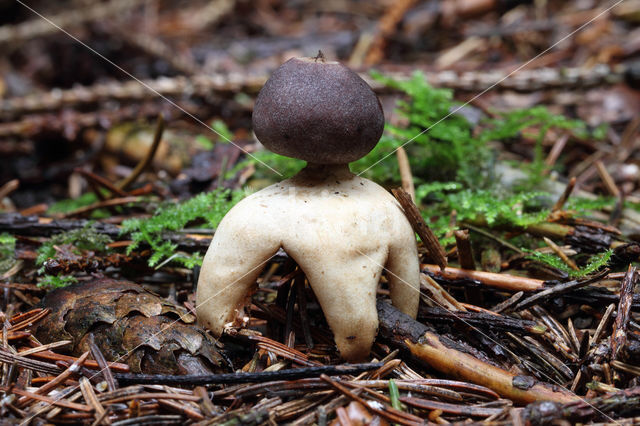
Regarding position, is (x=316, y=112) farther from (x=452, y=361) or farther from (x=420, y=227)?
(x=452, y=361)

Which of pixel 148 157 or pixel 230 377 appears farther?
pixel 148 157

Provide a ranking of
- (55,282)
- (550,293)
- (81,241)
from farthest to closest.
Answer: (81,241) < (55,282) < (550,293)

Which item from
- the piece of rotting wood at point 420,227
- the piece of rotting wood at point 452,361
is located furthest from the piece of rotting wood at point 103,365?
the piece of rotting wood at point 420,227

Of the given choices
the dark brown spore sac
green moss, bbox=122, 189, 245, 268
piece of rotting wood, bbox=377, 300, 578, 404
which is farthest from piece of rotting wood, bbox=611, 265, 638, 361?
green moss, bbox=122, 189, 245, 268

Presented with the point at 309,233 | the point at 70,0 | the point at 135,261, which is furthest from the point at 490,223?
the point at 70,0

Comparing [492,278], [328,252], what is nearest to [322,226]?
[328,252]

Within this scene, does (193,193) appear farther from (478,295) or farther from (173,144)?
(478,295)

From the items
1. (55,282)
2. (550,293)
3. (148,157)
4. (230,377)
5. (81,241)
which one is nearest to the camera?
(230,377)
